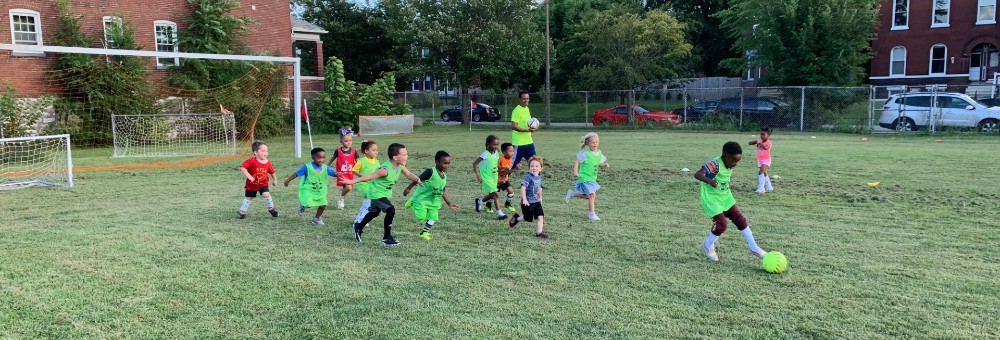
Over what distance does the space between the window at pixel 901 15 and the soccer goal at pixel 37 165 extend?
3813cm

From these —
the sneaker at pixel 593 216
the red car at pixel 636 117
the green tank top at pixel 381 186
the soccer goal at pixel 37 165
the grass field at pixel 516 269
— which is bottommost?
the grass field at pixel 516 269

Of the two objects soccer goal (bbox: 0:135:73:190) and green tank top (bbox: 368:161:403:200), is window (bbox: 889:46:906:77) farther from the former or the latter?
soccer goal (bbox: 0:135:73:190)

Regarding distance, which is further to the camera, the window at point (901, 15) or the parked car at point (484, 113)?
the parked car at point (484, 113)

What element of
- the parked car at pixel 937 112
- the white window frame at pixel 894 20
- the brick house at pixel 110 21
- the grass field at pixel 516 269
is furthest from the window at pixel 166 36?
the white window frame at pixel 894 20

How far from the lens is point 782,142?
2017cm

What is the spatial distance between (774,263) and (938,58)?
3733 centimetres

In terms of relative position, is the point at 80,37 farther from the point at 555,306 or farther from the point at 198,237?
the point at 555,306

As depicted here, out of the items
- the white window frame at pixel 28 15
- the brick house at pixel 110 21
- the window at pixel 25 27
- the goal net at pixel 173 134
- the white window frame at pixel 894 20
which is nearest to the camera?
the goal net at pixel 173 134

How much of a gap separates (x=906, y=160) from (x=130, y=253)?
14395 mm

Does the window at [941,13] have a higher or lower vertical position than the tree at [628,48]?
higher

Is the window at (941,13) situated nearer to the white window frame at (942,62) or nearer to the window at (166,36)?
the white window frame at (942,62)

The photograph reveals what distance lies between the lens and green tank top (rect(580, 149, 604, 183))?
856cm

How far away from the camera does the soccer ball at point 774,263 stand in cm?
579

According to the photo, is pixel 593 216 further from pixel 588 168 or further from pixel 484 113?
pixel 484 113
